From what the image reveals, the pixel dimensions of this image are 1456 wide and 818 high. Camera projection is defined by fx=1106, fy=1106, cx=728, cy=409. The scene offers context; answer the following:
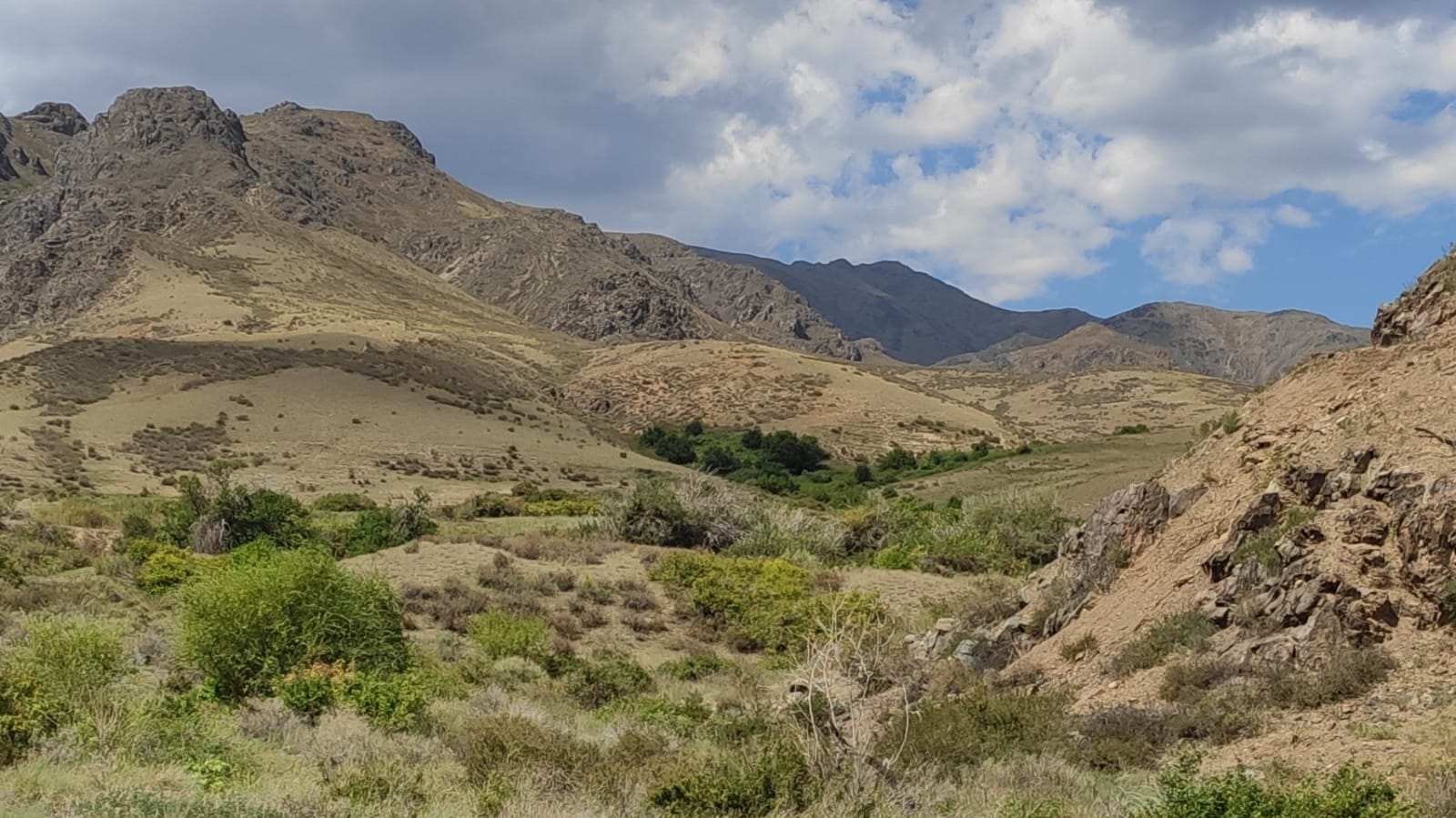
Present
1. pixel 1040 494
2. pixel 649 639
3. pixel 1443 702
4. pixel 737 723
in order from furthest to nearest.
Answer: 1. pixel 1040 494
2. pixel 649 639
3. pixel 737 723
4. pixel 1443 702

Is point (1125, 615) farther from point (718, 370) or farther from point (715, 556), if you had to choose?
point (718, 370)

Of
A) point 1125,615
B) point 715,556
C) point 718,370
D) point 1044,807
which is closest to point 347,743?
point 1044,807

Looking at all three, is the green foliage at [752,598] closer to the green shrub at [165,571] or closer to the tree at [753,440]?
the green shrub at [165,571]

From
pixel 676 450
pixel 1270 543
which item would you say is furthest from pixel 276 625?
pixel 676 450

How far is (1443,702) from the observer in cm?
967

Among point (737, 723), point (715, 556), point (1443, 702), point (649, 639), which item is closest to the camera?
point (1443, 702)

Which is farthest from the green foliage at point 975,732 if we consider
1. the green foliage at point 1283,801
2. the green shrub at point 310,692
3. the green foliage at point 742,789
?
the green shrub at point 310,692

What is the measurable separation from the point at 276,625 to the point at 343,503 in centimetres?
2960

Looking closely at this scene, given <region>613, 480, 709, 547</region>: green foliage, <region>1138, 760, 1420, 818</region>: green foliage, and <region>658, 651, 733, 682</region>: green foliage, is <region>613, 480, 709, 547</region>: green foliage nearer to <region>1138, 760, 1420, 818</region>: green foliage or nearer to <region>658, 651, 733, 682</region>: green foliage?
<region>658, 651, 733, 682</region>: green foliage

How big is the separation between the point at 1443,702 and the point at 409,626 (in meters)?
17.4

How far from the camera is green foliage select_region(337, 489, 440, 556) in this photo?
30141mm

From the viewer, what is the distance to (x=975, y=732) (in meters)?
10.8

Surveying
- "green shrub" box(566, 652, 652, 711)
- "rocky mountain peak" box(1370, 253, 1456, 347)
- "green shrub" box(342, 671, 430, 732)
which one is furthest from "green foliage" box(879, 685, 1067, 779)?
"rocky mountain peak" box(1370, 253, 1456, 347)

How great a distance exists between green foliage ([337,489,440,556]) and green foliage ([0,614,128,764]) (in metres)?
18.1
